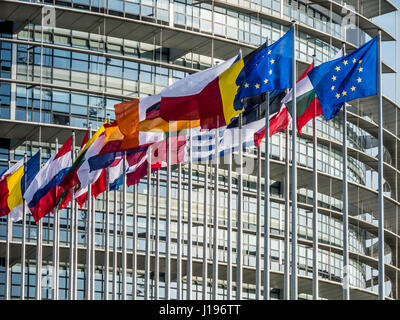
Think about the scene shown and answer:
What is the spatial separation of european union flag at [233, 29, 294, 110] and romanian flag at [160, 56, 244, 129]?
620mm

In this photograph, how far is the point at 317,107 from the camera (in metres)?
30.5

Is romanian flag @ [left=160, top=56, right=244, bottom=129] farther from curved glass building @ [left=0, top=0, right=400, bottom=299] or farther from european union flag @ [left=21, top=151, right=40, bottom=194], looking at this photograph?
curved glass building @ [left=0, top=0, right=400, bottom=299]

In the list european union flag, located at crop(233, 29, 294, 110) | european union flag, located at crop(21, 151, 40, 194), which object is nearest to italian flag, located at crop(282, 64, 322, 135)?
european union flag, located at crop(233, 29, 294, 110)

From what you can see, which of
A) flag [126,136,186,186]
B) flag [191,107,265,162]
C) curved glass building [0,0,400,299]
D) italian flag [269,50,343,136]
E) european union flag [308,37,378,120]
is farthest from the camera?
curved glass building [0,0,400,299]

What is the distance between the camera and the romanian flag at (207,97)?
29969 millimetres

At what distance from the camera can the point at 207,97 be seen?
30.3 meters

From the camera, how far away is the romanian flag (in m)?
30.0

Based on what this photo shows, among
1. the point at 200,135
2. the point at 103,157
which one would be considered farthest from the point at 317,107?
the point at 103,157

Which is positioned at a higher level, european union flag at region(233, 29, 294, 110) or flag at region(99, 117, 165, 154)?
european union flag at region(233, 29, 294, 110)

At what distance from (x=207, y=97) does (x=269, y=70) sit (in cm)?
222

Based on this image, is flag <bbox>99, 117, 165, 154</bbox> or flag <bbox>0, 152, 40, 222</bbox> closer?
flag <bbox>99, 117, 165, 154</bbox>

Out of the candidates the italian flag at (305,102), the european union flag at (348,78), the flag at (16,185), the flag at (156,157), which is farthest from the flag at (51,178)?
the european union flag at (348,78)

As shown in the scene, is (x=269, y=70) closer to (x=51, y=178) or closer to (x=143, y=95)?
(x=51, y=178)
